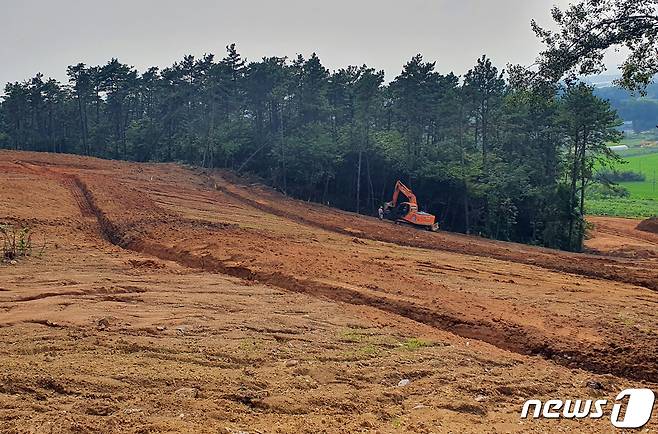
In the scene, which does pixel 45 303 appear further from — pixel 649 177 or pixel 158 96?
pixel 649 177

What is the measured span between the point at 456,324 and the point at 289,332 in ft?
10.5

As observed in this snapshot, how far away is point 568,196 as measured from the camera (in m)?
29.1

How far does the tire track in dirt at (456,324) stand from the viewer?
8.12m

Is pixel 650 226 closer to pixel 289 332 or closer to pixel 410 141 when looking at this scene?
pixel 410 141

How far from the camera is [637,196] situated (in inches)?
2569

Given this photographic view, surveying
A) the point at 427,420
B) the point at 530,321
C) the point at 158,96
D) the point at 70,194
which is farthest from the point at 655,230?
the point at 158,96

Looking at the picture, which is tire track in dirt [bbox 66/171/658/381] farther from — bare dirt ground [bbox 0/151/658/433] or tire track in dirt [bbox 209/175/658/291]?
tire track in dirt [bbox 209/175/658/291]

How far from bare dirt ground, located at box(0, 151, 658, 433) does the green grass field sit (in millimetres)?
21061

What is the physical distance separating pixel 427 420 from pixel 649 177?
8565 cm

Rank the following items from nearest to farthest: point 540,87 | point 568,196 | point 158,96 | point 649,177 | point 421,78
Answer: point 540,87
point 568,196
point 421,78
point 158,96
point 649,177

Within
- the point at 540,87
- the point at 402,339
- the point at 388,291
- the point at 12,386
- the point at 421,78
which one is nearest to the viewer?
the point at 12,386

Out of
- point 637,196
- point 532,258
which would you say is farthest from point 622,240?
point 637,196

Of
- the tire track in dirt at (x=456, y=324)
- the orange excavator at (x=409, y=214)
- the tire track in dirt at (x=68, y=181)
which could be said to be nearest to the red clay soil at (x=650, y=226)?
the orange excavator at (x=409, y=214)

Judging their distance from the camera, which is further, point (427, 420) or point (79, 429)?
point (427, 420)
